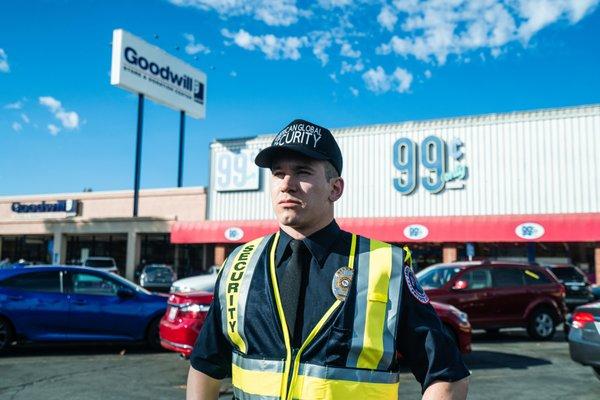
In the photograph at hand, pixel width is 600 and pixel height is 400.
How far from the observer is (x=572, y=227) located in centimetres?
2203

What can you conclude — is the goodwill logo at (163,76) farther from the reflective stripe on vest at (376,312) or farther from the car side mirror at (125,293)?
the reflective stripe on vest at (376,312)

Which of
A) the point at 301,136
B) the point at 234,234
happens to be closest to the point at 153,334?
the point at 301,136

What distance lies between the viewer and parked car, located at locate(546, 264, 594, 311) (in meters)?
16.6

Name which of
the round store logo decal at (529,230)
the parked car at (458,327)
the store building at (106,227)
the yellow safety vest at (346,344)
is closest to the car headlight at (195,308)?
the parked car at (458,327)

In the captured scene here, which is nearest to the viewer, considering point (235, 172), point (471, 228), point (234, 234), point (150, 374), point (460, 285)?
point (150, 374)

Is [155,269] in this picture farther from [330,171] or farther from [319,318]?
[319,318]

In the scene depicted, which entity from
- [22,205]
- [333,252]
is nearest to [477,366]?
[333,252]

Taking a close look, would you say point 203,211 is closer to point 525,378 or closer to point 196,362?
point 525,378

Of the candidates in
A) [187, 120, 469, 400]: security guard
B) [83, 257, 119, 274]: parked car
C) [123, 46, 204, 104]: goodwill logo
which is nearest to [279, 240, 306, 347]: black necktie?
[187, 120, 469, 400]: security guard

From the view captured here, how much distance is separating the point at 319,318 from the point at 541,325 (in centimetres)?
1122

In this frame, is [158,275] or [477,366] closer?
[477,366]

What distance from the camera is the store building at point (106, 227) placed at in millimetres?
33062

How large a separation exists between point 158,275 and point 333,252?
83.3 ft

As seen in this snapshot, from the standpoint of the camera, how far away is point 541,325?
1159cm
